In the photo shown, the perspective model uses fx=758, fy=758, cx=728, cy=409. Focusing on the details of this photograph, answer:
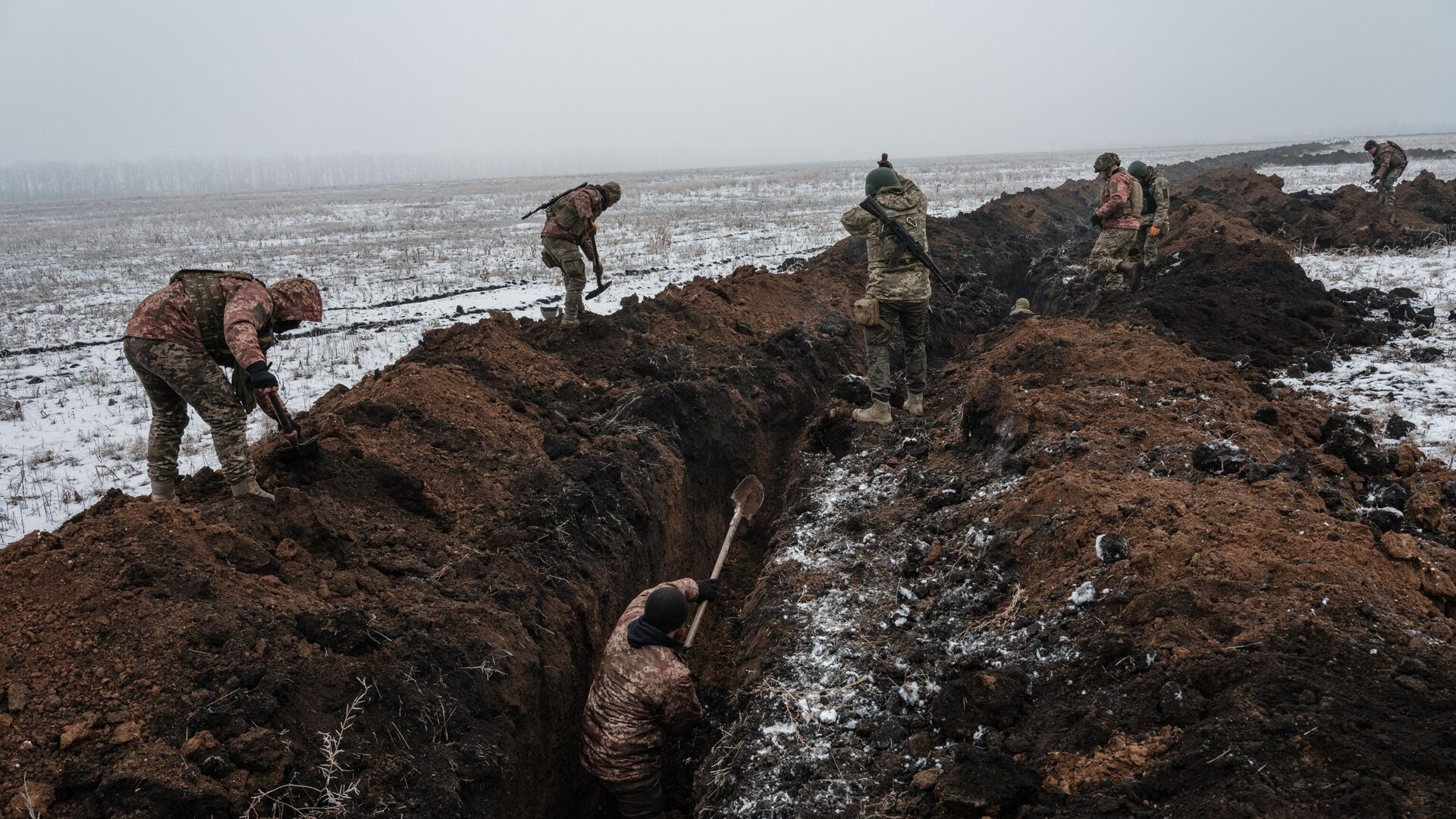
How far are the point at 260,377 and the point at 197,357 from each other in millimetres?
668

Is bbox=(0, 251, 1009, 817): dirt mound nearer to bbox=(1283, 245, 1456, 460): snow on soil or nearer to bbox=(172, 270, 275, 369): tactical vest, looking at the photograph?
bbox=(172, 270, 275, 369): tactical vest

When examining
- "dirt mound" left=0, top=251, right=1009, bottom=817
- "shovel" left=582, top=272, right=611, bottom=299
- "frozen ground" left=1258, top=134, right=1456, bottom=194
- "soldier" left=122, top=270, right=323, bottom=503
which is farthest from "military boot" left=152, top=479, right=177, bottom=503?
"frozen ground" left=1258, top=134, right=1456, bottom=194

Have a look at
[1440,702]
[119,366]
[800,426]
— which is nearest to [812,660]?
[1440,702]

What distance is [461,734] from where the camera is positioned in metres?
3.67

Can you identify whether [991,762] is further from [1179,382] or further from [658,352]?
[658,352]

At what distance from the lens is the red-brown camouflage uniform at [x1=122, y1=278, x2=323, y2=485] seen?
13.8ft

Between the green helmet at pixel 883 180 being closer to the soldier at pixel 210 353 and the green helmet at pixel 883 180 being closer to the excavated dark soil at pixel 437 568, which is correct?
the excavated dark soil at pixel 437 568

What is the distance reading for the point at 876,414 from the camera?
7.14m

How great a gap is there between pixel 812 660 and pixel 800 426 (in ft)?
14.5

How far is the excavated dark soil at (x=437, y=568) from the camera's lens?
296 centimetres

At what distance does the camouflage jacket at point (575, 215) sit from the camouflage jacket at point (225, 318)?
4215 mm

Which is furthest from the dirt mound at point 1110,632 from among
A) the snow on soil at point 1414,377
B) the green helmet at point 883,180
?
the green helmet at point 883,180

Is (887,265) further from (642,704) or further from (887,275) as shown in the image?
(642,704)

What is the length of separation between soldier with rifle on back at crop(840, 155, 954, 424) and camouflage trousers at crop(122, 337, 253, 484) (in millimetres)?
4773
